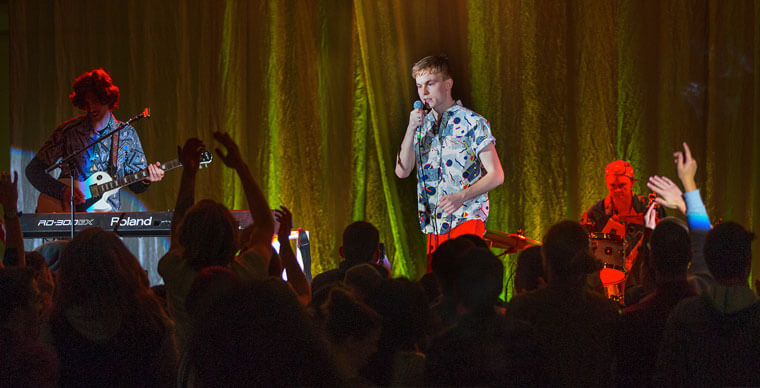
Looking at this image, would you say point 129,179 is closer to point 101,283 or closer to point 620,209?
point 101,283

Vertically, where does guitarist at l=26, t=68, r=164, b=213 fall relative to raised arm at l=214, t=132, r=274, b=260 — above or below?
above

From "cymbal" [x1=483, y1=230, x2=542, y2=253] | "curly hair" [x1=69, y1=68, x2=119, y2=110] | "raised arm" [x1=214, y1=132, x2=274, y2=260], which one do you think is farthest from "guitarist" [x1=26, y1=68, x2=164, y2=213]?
"raised arm" [x1=214, y1=132, x2=274, y2=260]

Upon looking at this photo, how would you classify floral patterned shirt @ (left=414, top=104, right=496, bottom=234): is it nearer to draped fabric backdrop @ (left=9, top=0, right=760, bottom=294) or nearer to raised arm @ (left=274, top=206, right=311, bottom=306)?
draped fabric backdrop @ (left=9, top=0, right=760, bottom=294)

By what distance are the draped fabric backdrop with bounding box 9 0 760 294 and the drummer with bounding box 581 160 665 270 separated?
0.57 m

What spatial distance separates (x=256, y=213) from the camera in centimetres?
260

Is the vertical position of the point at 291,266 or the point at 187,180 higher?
the point at 187,180

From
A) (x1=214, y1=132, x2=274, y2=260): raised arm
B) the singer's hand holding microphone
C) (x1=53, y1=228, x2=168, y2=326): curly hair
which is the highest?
the singer's hand holding microphone

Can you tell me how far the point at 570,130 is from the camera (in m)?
6.59

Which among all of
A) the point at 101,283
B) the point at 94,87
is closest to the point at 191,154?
the point at 101,283

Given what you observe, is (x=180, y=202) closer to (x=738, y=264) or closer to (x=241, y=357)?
(x=241, y=357)

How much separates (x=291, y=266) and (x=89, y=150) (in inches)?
128

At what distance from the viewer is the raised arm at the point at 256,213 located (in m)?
2.49

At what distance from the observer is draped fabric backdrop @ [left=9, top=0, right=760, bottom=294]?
6.34 meters

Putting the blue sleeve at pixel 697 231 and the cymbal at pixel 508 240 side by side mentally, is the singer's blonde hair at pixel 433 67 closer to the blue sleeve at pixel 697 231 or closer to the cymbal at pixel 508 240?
the cymbal at pixel 508 240
